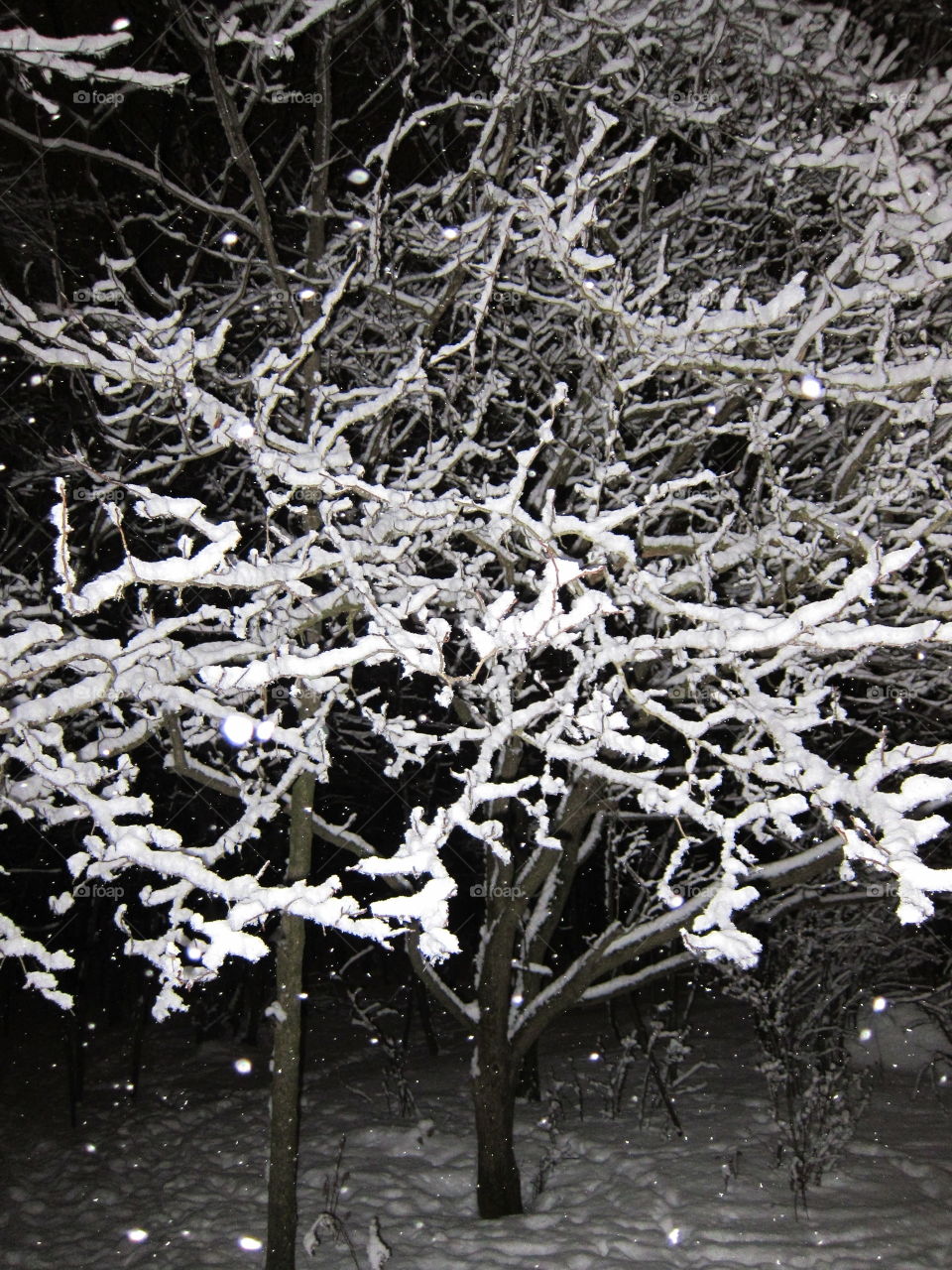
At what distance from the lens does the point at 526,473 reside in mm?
3002

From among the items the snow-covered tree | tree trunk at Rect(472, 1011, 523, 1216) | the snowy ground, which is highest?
the snow-covered tree

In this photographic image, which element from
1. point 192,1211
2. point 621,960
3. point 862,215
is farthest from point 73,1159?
point 862,215

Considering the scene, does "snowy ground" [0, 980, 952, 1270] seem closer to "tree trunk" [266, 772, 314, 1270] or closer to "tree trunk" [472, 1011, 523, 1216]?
"tree trunk" [472, 1011, 523, 1216]

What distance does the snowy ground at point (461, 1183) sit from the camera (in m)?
4.44

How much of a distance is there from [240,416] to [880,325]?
9.77 ft

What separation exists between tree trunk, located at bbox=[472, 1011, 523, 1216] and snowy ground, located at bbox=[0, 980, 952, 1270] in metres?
0.16

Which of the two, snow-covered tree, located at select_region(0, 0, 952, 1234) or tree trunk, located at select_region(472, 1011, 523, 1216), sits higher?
snow-covered tree, located at select_region(0, 0, 952, 1234)

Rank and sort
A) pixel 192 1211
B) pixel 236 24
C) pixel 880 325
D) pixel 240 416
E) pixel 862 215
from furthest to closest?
pixel 192 1211, pixel 862 215, pixel 236 24, pixel 880 325, pixel 240 416

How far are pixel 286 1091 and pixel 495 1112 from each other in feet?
4.46

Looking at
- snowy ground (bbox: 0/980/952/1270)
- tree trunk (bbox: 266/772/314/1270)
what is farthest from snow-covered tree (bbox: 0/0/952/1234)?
snowy ground (bbox: 0/980/952/1270)

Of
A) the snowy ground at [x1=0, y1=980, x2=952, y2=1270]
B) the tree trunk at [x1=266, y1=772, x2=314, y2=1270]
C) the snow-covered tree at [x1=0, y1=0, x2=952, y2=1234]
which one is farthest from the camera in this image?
the snowy ground at [x1=0, y1=980, x2=952, y2=1270]

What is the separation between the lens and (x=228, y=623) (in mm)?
3328

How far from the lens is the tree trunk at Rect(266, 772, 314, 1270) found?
411cm

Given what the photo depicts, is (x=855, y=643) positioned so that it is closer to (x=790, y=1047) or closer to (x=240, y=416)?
(x=240, y=416)
